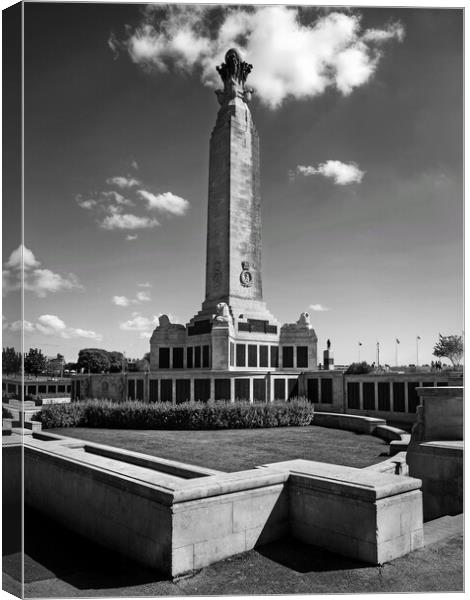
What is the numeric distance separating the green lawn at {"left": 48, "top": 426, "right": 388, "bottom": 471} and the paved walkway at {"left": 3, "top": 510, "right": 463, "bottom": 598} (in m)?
6.54

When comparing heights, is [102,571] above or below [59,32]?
below

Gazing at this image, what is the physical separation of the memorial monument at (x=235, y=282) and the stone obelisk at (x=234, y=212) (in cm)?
7

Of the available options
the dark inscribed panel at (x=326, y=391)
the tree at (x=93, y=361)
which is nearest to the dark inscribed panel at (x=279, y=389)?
the dark inscribed panel at (x=326, y=391)

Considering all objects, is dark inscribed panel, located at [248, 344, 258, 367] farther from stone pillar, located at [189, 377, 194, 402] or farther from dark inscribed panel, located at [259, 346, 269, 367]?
stone pillar, located at [189, 377, 194, 402]

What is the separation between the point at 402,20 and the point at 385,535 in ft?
23.4

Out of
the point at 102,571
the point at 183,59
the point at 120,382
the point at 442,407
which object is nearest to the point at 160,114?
the point at 183,59

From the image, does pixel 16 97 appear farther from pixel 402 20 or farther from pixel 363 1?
pixel 402 20

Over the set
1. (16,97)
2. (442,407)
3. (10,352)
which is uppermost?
(16,97)

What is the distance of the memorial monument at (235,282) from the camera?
35.9 metres

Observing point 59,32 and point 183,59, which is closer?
point 59,32

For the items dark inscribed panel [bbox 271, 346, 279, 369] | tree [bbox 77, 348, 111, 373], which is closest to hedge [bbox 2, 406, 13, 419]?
dark inscribed panel [bbox 271, 346, 279, 369]

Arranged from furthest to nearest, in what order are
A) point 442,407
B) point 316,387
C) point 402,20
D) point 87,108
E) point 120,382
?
point 120,382 < point 316,387 < point 442,407 < point 87,108 < point 402,20

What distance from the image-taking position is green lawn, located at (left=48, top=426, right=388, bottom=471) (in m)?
14.2

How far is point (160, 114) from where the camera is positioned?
879cm
